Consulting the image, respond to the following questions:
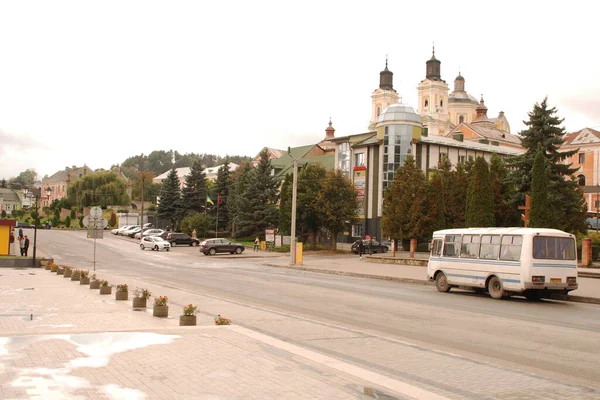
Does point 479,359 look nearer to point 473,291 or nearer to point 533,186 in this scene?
point 473,291

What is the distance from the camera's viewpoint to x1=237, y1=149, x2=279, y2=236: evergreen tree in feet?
220

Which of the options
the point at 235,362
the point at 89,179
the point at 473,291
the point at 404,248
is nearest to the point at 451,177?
the point at 404,248

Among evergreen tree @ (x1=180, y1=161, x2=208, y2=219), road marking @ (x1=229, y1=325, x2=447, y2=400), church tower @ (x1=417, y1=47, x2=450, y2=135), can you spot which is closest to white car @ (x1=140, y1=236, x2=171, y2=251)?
→ evergreen tree @ (x1=180, y1=161, x2=208, y2=219)

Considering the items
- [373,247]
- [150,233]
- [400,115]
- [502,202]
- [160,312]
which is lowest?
Result: [160,312]

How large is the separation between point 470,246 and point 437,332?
1052cm

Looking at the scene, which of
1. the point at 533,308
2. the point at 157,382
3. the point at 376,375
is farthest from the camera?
the point at 533,308

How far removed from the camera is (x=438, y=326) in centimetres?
1365

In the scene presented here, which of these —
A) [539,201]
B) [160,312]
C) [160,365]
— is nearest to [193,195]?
[539,201]

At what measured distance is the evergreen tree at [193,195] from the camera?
8400 cm

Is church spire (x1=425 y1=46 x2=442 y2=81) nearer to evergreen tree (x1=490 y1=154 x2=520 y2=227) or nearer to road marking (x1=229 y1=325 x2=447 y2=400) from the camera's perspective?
evergreen tree (x1=490 y1=154 x2=520 y2=227)

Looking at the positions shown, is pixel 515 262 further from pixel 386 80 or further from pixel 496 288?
pixel 386 80

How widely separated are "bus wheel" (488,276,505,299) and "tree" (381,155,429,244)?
75.1 ft

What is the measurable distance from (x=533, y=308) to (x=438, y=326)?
6.18 metres

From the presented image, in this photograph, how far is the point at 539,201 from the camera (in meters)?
35.6
